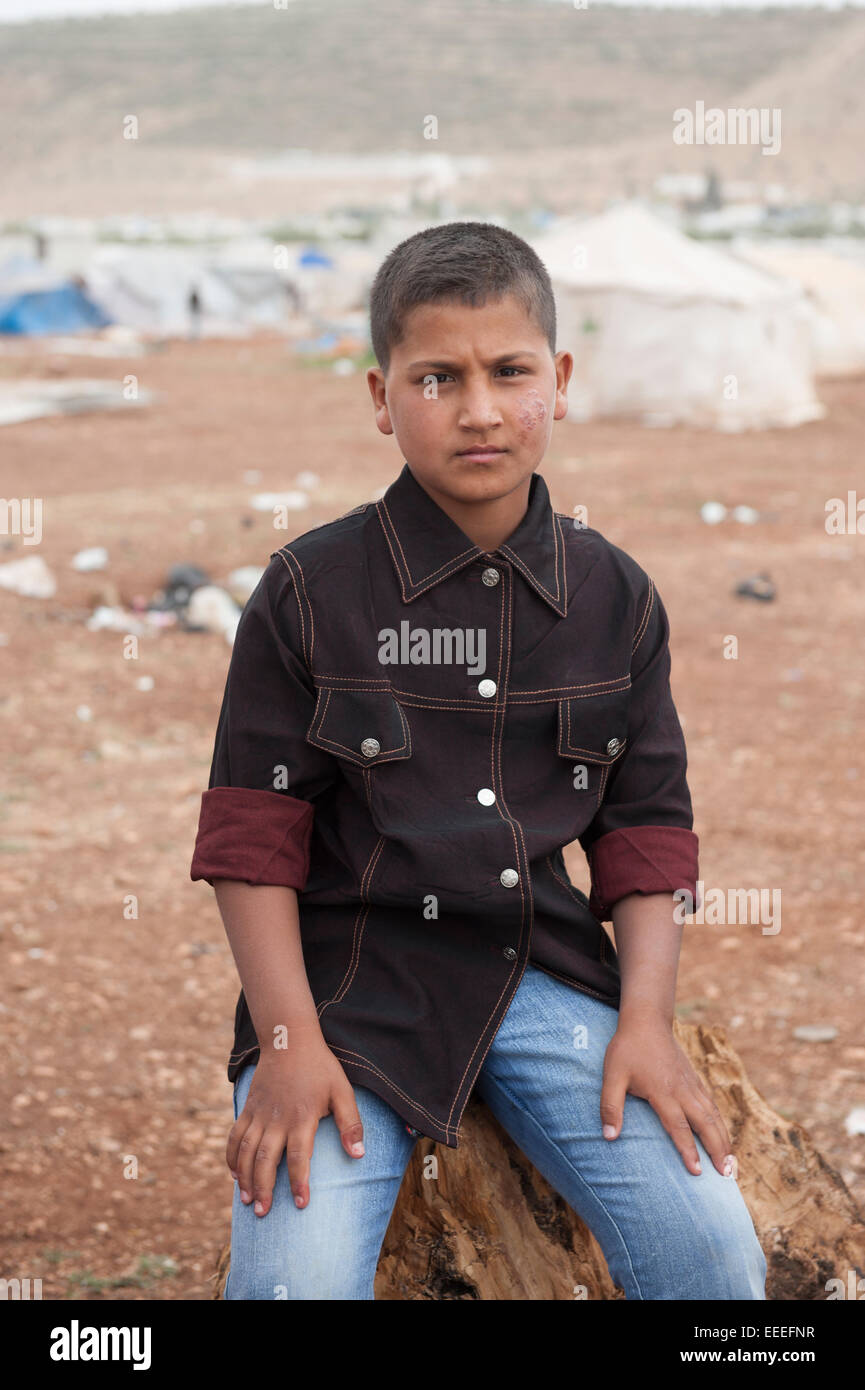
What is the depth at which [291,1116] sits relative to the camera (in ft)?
5.80

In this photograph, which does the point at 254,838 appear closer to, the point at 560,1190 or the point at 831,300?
the point at 560,1190

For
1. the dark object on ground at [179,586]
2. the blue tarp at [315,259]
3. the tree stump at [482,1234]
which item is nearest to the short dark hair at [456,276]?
the tree stump at [482,1234]

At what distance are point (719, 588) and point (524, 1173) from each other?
6713 mm

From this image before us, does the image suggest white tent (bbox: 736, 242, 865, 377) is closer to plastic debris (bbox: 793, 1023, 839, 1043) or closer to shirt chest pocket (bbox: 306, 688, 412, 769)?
plastic debris (bbox: 793, 1023, 839, 1043)

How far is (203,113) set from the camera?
8112cm

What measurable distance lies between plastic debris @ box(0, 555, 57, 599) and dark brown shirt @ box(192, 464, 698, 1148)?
5.87 metres

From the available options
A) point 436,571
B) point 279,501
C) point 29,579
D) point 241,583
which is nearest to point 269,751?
point 436,571

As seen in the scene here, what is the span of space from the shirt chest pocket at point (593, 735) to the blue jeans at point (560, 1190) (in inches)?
12.6

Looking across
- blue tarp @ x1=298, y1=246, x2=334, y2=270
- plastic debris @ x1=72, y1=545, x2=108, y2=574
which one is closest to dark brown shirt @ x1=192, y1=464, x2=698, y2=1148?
plastic debris @ x1=72, y1=545, x2=108, y2=574

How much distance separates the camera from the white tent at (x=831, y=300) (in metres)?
20.2

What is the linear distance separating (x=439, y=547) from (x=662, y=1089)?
30.9 inches

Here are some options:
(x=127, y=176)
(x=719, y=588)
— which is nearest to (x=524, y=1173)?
(x=719, y=588)

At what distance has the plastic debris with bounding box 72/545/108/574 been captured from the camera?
805 cm

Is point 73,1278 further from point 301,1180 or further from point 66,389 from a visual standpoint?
point 66,389
